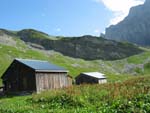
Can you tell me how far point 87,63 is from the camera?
193 meters

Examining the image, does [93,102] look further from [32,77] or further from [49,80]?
[49,80]

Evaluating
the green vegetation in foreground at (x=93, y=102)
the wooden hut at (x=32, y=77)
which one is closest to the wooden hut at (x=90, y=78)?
the wooden hut at (x=32, y=77)

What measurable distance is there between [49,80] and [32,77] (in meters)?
3.91

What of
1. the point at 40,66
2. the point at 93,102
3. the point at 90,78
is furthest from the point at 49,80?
the point at 93,102

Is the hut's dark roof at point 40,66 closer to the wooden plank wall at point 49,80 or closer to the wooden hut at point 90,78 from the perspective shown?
the wooden plank wall at point 49,80

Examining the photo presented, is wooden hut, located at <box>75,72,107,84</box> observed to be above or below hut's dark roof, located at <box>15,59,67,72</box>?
below

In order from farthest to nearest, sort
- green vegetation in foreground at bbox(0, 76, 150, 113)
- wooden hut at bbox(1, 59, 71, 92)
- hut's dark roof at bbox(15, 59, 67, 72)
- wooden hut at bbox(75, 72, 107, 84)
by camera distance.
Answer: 1. wooden hut at bbox(75, 72, 107, 84)
2. hut's dark roof at bbox(15, 59, 67, 72)
3. wooden hut at bbox(1, 59, 71, 92)
4. green vegetation in foreground at bbox(0, 76, 150, 113)

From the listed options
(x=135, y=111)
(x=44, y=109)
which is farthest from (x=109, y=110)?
(x=44, y=109)

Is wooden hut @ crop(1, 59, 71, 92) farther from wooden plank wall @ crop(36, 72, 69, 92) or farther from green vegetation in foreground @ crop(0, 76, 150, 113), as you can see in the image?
green vegetation in foreground @ crop(0, 76, 150, 113)

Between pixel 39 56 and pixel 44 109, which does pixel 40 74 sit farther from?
pixel 39 56

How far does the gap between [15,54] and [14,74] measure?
107 m

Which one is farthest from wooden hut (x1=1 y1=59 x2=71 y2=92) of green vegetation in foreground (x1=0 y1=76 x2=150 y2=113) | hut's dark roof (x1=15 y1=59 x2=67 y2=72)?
green vegetation in foreground (x1=0 y1=76 x2=150 y2=113)

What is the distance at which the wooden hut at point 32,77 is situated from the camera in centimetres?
5922

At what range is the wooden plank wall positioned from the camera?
59344 mm
